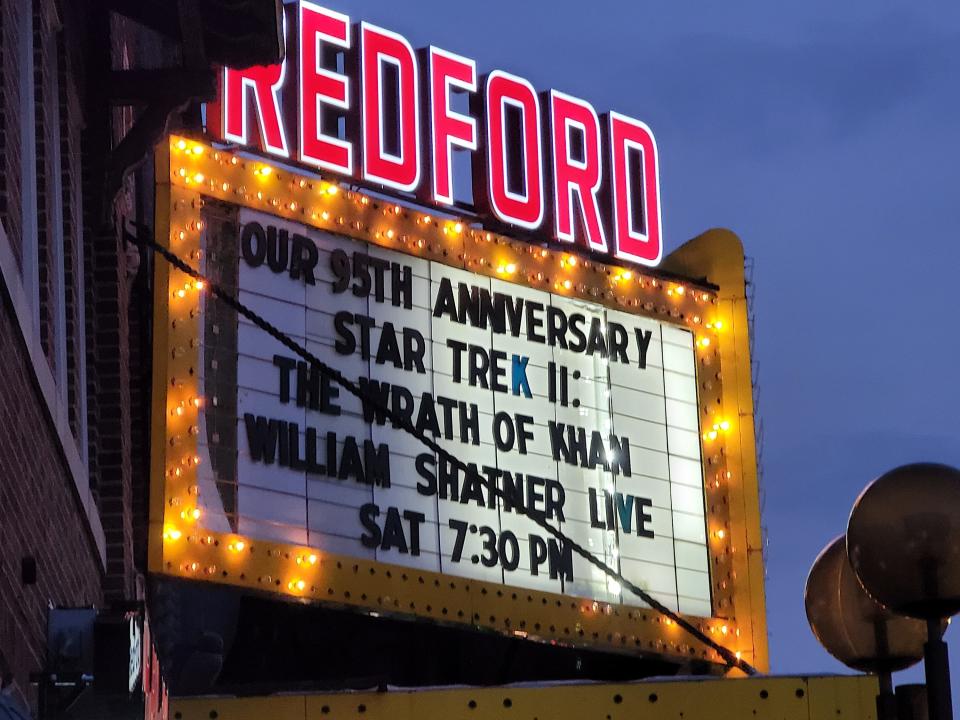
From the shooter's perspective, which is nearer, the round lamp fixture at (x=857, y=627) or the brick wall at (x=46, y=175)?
the round lamp fixture at (x=857, y=627)

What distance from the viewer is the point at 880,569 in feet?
21.1

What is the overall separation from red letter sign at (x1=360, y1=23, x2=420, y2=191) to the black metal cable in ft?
6.69

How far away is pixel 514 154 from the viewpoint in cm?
1717

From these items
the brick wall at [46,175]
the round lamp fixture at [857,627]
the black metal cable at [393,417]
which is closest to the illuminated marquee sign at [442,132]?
the black metal cable at [393,417]

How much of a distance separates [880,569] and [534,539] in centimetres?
924

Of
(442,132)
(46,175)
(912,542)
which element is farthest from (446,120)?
(912,542)

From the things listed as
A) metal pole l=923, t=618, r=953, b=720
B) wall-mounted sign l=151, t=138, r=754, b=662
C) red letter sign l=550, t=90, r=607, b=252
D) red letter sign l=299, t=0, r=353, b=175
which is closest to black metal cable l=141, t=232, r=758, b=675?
wall-mounted sign l=151, t=138, r=754, b=662

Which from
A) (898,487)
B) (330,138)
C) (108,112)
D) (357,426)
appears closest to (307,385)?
(357,426)

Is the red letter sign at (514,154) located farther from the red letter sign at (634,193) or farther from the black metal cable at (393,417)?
the black metal cable at (393,417)

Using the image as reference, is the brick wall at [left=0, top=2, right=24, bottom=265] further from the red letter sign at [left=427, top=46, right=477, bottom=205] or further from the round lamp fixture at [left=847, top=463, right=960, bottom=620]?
the red letter sign at [left=427, top=46, right=477, bottom=205]

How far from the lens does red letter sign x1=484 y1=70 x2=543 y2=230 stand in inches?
657

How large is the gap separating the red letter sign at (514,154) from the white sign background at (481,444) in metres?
0.79

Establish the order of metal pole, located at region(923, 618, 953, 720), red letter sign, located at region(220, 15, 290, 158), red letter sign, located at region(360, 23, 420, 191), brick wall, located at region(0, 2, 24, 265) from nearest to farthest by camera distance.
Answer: metal pole, located at region(923, 618, 953, 720) → brick wall, located at region(0, 2, 24, 265) → red letter sign, located at region(220, 15, 290, 158) → red letter sign, located at region(360, 23, 420, 191)

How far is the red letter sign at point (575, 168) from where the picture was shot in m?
17.2
